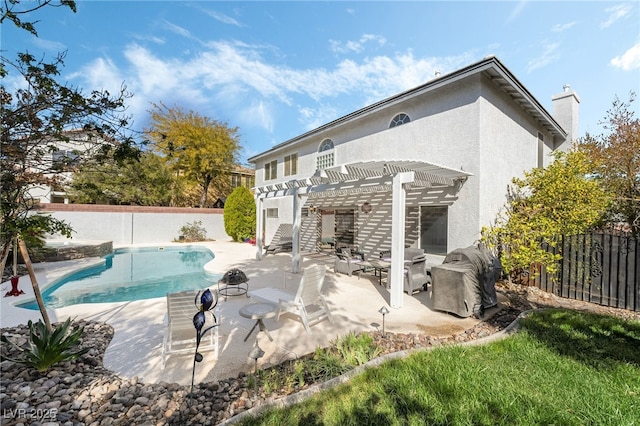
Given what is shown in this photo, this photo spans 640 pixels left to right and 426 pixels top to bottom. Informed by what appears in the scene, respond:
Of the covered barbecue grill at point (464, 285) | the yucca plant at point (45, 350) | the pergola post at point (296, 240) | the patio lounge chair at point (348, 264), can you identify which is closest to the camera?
the yucca plant at point (45, 350)

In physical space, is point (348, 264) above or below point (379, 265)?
below

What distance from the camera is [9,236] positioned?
3.95 m

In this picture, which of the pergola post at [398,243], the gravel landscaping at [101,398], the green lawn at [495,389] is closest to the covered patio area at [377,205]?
the pergola post at [398,243]

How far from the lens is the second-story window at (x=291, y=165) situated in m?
18.9

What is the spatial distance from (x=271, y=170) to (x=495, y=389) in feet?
66.2

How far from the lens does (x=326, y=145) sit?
1650cm

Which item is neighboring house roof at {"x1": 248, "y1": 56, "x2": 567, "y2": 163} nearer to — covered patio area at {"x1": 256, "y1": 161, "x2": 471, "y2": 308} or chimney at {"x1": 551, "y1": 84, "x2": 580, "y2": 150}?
chimney at {"x1": 551, "y1": 84, "x2": 580, "y2": 150}

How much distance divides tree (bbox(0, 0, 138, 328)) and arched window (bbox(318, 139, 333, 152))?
12.7 m

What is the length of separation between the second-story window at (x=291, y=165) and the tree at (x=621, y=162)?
1498cm

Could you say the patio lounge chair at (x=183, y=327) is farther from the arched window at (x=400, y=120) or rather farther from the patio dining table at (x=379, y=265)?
the arched window at (x=400, y=120)

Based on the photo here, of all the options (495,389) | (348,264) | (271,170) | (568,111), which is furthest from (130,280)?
(568,111)

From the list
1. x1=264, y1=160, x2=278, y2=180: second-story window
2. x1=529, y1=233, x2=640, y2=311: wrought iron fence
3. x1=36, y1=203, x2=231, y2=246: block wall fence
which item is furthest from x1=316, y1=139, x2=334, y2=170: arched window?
x1=36, y1=203, x2=231, y2=246: block wall fence

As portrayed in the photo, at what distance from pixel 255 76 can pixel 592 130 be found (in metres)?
18.3

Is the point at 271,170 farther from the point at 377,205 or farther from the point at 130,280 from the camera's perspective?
the point at 130,280
